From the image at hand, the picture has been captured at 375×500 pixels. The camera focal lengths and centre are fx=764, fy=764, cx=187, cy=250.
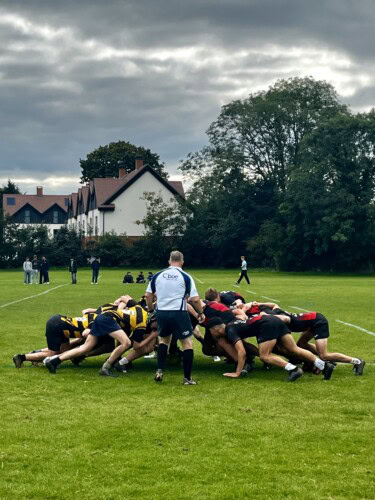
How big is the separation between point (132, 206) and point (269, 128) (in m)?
19.9

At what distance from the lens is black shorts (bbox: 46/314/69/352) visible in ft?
41.6

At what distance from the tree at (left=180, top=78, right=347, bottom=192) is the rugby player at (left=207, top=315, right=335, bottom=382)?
Answer: 70.4m

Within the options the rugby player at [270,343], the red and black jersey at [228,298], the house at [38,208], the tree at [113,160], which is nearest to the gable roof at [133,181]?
the tree at [113,160]

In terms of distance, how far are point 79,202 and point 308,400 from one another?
345 ft

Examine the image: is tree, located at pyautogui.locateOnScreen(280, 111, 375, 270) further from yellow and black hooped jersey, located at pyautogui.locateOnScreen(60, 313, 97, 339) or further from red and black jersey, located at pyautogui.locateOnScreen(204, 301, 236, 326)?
yellow and black hooped jersey, located at pyautogui.locateOnScreen(60, 313, 97, 339)

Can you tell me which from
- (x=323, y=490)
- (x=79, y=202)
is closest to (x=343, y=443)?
(x=323, y=490)

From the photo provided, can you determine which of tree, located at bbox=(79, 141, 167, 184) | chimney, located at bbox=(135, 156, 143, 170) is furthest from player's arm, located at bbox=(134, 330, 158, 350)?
tree, located at bbox=(79, 141, 167, 184)

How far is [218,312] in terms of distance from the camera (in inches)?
499

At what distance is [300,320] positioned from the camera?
40.6ft

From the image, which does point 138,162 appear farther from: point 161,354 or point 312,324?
point 161,354

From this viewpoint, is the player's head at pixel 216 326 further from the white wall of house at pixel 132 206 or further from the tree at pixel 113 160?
the tree at pixel 113 160

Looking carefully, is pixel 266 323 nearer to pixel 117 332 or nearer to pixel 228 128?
pixel 117 332

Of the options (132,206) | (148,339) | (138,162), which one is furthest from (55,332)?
(138,162)

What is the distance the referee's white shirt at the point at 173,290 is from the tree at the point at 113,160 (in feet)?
317
